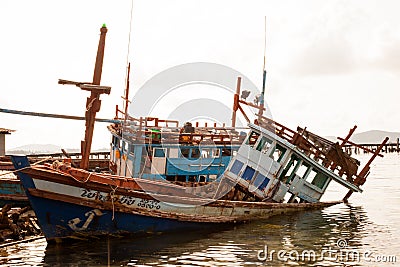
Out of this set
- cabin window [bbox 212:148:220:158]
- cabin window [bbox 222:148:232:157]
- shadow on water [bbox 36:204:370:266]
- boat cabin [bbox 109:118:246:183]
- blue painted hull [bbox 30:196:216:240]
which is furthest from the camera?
cabin window [bbox 222:148:232:157]

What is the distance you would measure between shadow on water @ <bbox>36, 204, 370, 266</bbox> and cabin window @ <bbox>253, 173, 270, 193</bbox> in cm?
180

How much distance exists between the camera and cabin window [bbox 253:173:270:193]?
2292cm

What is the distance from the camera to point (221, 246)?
59.7 ft

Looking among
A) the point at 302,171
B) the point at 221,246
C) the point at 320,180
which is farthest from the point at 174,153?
the point at 302,171

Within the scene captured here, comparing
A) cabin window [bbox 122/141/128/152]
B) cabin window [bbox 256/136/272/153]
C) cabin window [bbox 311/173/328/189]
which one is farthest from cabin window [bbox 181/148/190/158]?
cabin window [bbox 311/173/328/189]

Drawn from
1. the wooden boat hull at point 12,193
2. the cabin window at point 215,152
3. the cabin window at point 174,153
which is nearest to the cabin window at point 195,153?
the cabin window at point 215,152

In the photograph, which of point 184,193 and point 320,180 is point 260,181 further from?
point 184,193

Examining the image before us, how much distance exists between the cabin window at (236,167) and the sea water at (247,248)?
8.88 feet

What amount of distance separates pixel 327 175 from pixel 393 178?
111 feet

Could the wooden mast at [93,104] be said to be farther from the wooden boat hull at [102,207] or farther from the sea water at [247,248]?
the sea water at [247,248]

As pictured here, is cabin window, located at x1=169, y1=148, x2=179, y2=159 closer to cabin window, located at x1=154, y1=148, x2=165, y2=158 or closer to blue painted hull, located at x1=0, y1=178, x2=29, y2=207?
cabin window, located at x1=154, y1=148, x2=165, y2=158

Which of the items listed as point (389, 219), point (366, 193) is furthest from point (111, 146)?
point (366, 193)

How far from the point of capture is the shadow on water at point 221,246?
52.4 ft

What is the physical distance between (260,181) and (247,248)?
18.4ft
